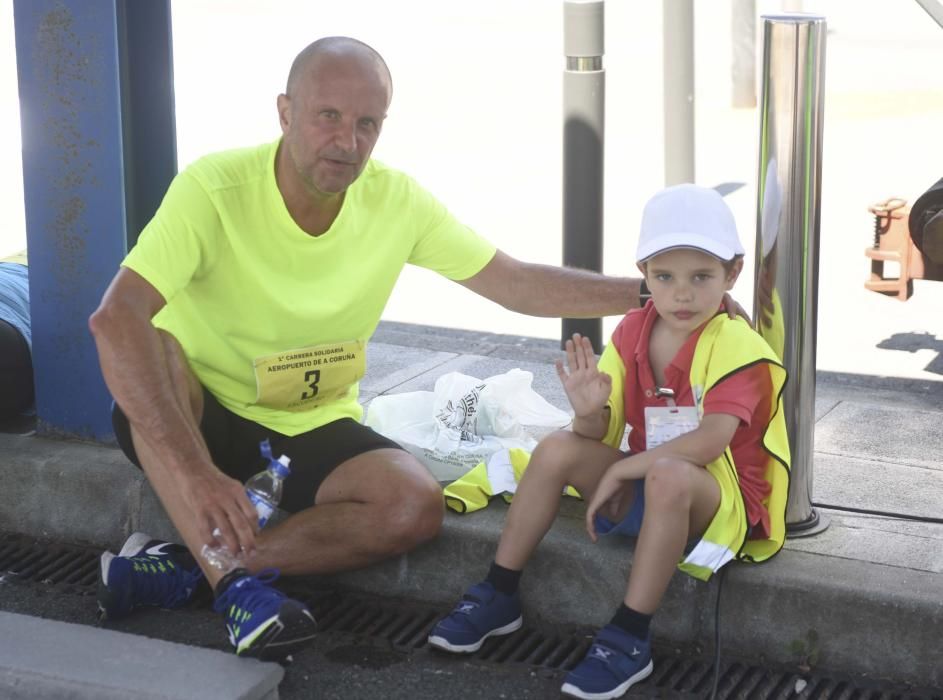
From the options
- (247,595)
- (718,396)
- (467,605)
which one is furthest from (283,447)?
(718,396)

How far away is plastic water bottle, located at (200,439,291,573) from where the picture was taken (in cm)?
324

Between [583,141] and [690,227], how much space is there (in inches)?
87.5

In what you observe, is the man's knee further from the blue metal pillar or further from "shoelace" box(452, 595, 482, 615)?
the blue metal pillar

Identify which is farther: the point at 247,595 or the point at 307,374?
the point at 307,374

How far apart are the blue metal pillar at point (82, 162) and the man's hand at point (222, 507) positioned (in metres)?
1.12

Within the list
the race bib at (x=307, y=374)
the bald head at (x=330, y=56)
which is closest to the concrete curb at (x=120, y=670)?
the race bib at (x=307, y=374)

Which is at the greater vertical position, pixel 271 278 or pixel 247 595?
pixel 271 278

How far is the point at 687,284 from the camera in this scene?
10.3 ft

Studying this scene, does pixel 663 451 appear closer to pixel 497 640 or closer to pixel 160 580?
pixel 497 640

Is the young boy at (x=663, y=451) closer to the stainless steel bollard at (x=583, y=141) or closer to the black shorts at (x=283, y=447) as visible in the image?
the black shorts at (x=283, y=447)

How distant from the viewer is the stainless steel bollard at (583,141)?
17.1 feet

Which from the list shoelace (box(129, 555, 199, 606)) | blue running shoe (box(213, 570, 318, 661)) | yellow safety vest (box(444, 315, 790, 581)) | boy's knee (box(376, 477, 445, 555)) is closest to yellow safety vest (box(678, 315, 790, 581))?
yellow safety vest (box(444, 315, 790, 581))

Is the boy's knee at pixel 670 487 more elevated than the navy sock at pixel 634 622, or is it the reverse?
the boy's knee at pixel 670 487

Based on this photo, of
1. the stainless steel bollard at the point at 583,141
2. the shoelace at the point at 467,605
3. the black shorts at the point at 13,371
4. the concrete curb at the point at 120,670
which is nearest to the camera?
the concrete curb at the point at 120,670
